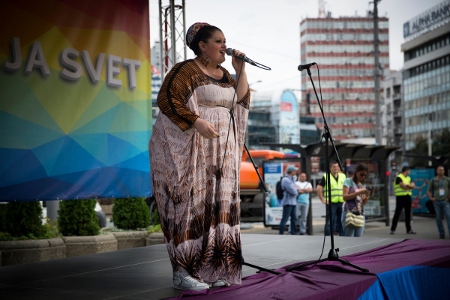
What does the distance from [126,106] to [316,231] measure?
1186 cm

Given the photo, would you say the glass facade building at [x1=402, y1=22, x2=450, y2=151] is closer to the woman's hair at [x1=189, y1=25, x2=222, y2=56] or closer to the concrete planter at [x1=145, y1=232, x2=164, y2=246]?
the concrete planter at [x1=145, y1=232, x2=164, y2=246]

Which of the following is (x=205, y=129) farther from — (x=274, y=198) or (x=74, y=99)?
(x=274, y=198)

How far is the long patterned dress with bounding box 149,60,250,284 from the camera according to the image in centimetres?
496

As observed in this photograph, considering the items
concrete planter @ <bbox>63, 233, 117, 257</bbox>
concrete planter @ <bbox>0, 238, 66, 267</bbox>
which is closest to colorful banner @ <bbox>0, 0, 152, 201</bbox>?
concrete planter @ <bbox>0, 238, 66, 267</bbox>

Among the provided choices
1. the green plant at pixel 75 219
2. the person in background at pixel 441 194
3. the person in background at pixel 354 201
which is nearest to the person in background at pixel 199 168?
the person in background at pixel 354 201

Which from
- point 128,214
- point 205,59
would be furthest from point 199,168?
point 128,214

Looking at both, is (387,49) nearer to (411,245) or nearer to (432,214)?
(432,214)

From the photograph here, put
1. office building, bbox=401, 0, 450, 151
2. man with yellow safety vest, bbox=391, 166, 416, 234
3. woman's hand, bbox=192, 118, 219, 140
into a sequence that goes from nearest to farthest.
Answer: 1. woman's hand, bbox=192, 118, 219, 140
2. man with yellow safety vest, bbox=391, 166, 416, 234
3. office building, bbox=401, 0, 450, 151

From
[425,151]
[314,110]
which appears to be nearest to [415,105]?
[425,151]

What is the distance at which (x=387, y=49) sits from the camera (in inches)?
6186

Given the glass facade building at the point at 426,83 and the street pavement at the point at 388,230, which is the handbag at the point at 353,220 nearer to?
the street pavement at the point at 388,230

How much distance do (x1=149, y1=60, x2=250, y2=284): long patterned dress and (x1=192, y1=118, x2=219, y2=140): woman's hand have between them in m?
0.08

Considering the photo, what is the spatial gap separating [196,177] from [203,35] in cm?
105

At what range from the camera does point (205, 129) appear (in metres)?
4.77
